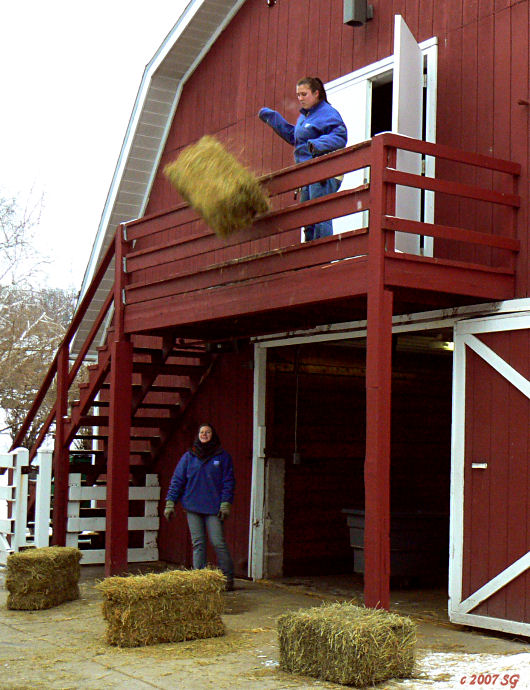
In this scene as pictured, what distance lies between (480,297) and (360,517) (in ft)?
13.6

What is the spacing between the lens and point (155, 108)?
13.8 m

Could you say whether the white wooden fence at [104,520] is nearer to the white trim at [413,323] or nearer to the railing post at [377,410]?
the white trim at [413,323]

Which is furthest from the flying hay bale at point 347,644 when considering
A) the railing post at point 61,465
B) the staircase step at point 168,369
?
the railing post at point 61,465

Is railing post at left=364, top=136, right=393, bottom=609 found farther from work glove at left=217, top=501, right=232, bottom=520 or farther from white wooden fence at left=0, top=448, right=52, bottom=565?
white wooden fence at left=0, top=448, right=52, bottom=565

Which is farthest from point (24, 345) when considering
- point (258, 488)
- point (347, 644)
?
point (347, 644)

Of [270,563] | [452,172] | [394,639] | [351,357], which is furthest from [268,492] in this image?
[394,639]

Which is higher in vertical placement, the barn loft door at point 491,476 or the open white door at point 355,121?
the open white door at point 355,121

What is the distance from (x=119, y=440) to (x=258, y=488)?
72.5 inches

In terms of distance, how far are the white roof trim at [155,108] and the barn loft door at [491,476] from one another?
6058 mm

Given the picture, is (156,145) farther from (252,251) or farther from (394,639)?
(394,639)

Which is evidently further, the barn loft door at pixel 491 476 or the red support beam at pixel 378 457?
the barn loft door at pixel 491 476

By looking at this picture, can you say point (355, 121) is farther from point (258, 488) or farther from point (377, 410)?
point (258, 488)

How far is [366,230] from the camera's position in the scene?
7984mm

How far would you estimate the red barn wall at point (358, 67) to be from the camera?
29.0ft
